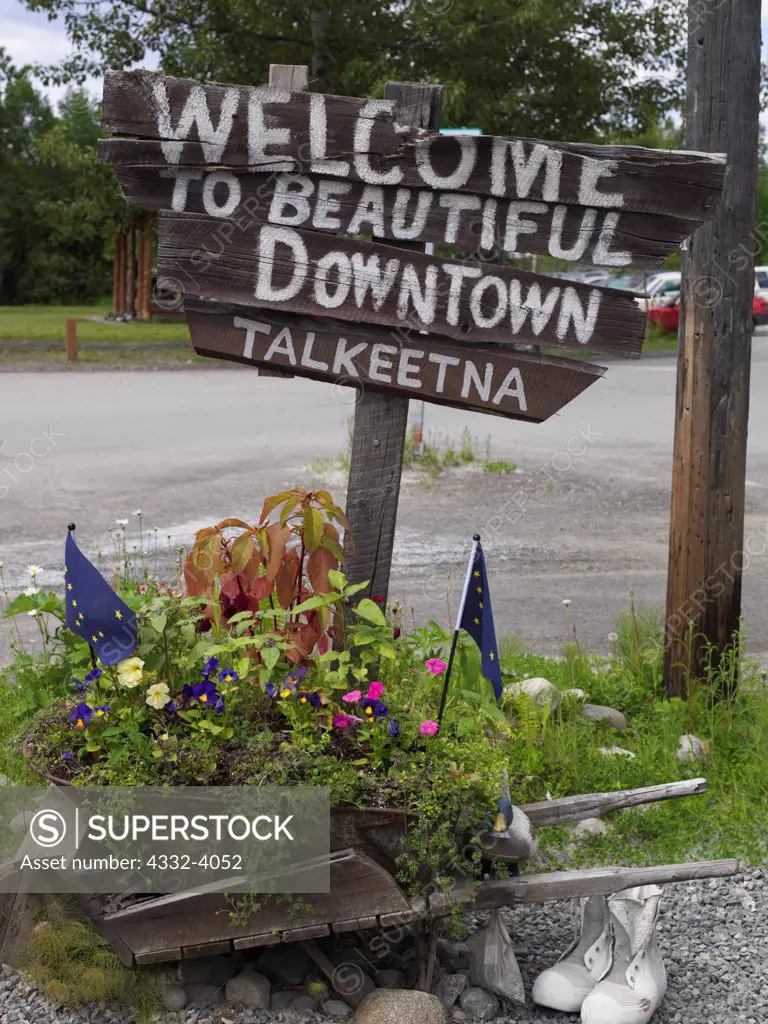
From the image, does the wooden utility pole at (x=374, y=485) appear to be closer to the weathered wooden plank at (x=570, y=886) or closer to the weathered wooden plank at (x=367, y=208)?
the weathered wooden plank at (x=367, y=208)

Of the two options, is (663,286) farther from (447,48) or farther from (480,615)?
(480,615)

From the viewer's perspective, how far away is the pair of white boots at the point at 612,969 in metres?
3.11

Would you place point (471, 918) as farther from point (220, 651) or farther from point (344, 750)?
point (220, 651)

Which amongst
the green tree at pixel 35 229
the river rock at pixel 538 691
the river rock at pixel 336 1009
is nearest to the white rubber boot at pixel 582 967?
the river rock at pixel 336 1009

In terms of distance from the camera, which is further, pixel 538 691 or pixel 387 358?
pixel 538 691

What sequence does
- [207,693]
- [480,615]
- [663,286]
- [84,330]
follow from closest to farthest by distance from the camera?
[207,693] < [480,615] < [663,286] < [84,330]

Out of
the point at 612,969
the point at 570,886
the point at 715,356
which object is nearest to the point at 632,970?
the point at 612,969

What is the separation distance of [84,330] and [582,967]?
85.8 ft

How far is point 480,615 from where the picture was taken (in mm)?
3461

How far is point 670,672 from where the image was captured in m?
5.26

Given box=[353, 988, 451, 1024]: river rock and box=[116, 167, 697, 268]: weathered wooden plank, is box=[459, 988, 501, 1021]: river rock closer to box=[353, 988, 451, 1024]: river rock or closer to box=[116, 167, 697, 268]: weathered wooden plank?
box=[353, 988, 451, 1024]: river rock

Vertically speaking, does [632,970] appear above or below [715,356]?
below

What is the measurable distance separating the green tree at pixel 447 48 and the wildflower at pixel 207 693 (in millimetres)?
16304

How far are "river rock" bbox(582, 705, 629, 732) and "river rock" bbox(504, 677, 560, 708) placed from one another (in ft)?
0.60
